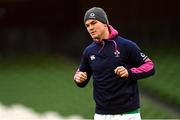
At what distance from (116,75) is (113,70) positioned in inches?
1.7

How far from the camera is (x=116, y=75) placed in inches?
162

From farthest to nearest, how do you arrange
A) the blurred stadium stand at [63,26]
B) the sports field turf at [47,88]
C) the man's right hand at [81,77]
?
the blurred stadium stand at [63,26]
the sports field turf at [47,88]
the man's right hand at [81,77]

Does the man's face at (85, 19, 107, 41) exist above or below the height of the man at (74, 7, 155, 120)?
above

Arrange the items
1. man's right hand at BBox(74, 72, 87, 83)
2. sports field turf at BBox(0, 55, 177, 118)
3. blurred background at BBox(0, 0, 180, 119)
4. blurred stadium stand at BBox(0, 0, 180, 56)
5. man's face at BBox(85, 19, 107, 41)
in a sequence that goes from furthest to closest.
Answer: blurred stadium stand at BBox(0, 0, 180, 56) < blurred background at BBox(0, 0, 180, 119) < sports field turf at BBox(0, 55, 177, 118) < man's right hand at BBox(74, 72, 87, 83) < man's face at BBox(85, 19, 107, 41)

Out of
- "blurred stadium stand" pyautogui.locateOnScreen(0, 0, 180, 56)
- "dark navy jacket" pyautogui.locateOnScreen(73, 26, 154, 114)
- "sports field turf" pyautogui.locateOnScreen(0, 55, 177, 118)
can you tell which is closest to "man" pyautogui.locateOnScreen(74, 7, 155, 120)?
"dark navy jacket" pyautogui.locateOnScreen(73, 26, 154, 114)

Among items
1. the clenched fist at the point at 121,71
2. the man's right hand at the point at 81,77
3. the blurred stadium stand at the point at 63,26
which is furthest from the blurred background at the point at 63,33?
the clenched fist at the point at 121,71

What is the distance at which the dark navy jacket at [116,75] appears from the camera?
4.15 m

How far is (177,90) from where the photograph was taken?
11562mm

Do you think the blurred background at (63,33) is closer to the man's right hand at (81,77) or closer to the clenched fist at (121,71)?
the man's right hand at (81,77)

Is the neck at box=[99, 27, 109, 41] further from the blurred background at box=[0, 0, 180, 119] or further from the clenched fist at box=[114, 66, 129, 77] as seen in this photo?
Answer: the blurred background at box=[0, 0, 180, 119]

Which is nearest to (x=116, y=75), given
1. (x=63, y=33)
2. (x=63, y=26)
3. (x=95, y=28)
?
(x=95, y=28)

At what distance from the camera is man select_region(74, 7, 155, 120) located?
414 centimetres

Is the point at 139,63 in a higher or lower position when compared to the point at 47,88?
higher

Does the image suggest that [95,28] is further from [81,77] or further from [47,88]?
[47,88]
